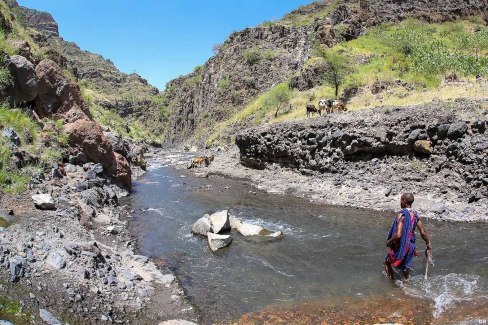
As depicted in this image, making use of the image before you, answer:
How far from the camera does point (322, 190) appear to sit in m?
24.6

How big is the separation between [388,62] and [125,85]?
15477 centimetres

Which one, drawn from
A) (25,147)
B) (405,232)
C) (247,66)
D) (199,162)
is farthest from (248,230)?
(247,66)

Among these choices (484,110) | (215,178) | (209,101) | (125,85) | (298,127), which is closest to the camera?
(484,110)

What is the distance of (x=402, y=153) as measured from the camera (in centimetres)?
2323

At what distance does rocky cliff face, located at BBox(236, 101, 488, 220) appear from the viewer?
1978 cm

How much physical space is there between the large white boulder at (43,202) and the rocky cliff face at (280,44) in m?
61.7

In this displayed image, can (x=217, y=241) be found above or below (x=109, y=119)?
below

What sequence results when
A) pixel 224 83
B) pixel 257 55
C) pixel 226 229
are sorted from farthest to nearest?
pixel 224 83, pixel 257 55, pixel 226 229

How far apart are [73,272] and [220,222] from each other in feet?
26.5

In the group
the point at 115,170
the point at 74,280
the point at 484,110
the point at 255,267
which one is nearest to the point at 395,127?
the point at 484,110

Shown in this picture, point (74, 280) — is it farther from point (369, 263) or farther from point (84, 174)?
point (84, 174)

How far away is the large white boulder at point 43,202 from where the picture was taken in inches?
451

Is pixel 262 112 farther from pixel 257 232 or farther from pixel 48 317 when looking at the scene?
pixel 48 317

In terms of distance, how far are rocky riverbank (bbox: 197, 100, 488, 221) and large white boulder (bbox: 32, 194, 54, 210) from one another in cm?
1494
